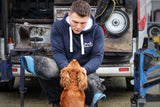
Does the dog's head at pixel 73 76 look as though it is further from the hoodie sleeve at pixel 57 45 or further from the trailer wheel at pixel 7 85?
the trailer wheel at pixel 7 85

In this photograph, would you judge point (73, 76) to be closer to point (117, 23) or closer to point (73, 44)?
point (73, 44)

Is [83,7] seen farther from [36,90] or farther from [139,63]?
[36,90]

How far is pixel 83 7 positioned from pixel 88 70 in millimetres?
599

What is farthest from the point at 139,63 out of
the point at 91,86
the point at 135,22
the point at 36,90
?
the point at 36,90

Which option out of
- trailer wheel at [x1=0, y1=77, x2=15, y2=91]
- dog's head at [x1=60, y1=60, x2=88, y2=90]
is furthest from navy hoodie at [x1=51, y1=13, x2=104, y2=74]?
trailer wheel at [x1=0, y1=77, x2=15, y2=91]

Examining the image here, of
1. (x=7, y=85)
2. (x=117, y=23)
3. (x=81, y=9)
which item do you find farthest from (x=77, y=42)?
(x=7, y=85)

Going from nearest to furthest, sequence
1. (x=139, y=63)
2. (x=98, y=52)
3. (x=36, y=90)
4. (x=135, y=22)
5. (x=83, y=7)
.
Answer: (x=83, y=7), (x=98, y=52), (x=139, y=63), (x=135, y=22), (x=36, y=90)

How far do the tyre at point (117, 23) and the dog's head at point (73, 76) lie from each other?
7.30ft

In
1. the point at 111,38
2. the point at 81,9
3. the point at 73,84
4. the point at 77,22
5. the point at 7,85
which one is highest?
the point at 81,9

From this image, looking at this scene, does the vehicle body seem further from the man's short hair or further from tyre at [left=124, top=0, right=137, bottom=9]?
the man's short hair

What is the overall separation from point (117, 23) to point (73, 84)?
2335mm

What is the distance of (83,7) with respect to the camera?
266 cm

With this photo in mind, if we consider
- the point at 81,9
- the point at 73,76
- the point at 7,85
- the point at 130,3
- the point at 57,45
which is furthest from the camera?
the point at 7,85

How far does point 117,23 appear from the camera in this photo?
4.59 meters
